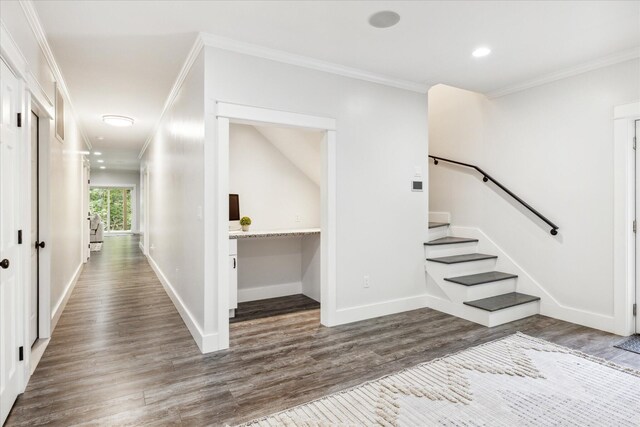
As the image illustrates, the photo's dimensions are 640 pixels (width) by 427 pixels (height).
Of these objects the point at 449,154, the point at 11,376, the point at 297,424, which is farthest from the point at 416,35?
the point at 11,376

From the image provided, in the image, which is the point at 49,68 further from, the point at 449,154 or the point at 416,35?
the point at 449,154

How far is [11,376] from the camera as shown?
210cm

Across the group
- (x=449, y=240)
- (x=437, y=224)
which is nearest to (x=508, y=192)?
(x=449, y=240)

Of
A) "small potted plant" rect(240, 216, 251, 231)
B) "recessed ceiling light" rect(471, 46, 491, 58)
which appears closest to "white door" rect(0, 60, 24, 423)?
"small potted plant" rect(240, 216, 251, 231)

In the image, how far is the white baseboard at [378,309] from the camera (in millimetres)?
3600

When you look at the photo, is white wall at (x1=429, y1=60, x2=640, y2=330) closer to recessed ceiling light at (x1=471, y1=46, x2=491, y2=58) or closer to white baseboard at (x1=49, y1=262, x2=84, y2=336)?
recessed ceiling light at (x1=471, y1=46, x2=491, y2=58)

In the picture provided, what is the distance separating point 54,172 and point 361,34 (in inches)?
133

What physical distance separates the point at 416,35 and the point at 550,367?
2756 millimetres

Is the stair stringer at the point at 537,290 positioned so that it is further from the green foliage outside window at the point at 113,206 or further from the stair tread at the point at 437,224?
the green foliage outside window at the point at 113,206

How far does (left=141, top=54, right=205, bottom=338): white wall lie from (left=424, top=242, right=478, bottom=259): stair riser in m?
2.60

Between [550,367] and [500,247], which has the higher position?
[500,247]

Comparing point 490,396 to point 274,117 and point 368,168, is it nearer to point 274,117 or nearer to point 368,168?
point 368,168

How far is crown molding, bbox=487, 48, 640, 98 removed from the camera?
126 inches

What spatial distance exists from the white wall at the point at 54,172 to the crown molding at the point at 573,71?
4.55 m
